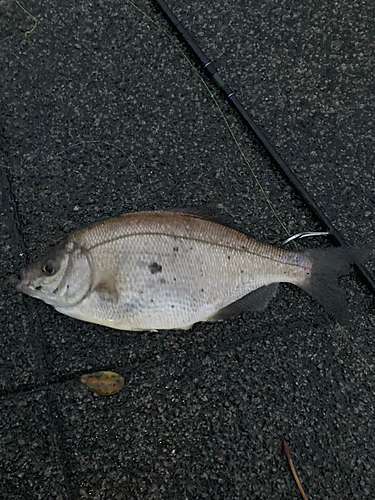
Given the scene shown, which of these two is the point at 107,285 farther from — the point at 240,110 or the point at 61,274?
the point at 240,110

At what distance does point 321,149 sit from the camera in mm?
2033

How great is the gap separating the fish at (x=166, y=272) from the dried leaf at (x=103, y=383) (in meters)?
0.32

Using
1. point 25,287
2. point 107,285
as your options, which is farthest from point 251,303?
point 25,287

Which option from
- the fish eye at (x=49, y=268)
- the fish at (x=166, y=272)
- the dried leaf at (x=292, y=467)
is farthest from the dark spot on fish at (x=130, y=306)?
the dried leaf at (x=292, y=467)

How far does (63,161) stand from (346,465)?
2460mm

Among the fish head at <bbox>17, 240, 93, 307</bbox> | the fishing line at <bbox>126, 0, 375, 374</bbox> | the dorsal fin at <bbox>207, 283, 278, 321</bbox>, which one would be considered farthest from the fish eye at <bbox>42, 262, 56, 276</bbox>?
the fishing line at <bbox>126, 0, 375, 374</bbox>

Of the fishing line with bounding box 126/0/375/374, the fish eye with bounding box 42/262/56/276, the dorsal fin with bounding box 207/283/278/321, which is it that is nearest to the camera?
the fish eye with bounding box 42/262/56/276

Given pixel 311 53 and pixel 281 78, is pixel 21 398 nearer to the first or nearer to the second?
pixel 281 78

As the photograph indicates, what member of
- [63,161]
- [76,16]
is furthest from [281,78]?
[63,161]

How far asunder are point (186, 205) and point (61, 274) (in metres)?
0.82

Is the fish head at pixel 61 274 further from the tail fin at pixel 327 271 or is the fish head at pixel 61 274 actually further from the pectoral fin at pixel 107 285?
the tail fin at pixel 327 271

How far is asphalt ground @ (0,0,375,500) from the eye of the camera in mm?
1819

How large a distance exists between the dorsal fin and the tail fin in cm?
19

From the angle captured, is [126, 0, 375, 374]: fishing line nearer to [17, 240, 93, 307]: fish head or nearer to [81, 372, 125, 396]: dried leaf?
[17, 240, 93, 307]: fish head
